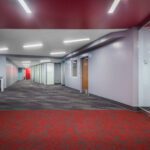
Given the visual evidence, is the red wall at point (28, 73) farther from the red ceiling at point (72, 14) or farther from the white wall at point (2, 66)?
the red ceiling at point (72, 14)

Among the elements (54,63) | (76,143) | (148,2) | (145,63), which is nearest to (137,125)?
(76,143)

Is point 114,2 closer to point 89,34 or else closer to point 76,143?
point 76,143

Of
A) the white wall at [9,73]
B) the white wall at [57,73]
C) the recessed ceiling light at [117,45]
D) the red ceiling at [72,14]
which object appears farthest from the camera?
the white wall at [57,73]

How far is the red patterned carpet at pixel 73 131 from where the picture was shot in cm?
316

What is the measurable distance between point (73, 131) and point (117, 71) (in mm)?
4080

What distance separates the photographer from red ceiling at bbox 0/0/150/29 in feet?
13.0

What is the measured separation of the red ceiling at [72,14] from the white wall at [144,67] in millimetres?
659

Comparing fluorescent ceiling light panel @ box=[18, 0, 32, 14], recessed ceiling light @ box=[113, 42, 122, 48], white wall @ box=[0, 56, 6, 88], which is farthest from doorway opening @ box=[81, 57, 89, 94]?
fluorescent ceiling light panel @ box=[18, 0, 32, 14]

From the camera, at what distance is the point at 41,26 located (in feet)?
18.5

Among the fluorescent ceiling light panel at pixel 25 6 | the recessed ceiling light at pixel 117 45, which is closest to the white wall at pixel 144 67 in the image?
the recessed ceiling light at pixel 117 45

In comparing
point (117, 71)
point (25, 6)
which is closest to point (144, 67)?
point (117, 71)

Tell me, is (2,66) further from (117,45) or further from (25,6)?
(25,6)

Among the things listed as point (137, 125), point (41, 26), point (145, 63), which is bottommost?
point (137, 125)

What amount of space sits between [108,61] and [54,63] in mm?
13200
